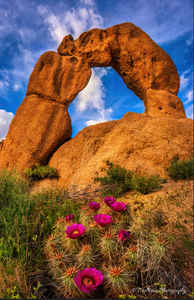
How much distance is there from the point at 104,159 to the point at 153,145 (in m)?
1.90

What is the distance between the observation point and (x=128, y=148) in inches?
256

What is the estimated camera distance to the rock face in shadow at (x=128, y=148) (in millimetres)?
6094

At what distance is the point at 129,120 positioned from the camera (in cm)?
802

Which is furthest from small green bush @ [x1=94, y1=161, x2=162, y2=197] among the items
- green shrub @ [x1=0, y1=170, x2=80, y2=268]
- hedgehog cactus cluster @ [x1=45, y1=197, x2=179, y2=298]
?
hedgehog cactus cluster @ [x1=45, y1=197, x2=179, y2=298]

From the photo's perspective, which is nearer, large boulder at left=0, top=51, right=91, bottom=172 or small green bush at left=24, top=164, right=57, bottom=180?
small green bush at left=24, top=164, right=57, bottom=180

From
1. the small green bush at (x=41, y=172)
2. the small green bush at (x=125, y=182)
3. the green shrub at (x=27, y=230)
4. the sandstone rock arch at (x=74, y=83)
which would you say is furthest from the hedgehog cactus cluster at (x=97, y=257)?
the sandstone rock arch at (x=74, y=83)

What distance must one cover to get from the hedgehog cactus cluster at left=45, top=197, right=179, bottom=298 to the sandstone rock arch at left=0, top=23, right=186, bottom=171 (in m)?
7.58

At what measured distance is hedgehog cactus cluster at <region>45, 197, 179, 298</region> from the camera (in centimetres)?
135

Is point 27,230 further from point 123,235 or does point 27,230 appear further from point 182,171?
point 182,171

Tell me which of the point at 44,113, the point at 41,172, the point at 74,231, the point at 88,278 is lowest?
the point at 88,278

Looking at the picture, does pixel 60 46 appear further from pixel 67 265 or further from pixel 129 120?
pixel 67 265

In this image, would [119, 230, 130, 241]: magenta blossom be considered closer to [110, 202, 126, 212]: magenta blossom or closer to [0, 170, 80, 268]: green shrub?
[110, 202, 126, 212]: magenta blossom

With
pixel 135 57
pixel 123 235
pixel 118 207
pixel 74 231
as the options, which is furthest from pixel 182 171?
pixel 135 57

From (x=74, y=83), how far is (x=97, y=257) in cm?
1001
